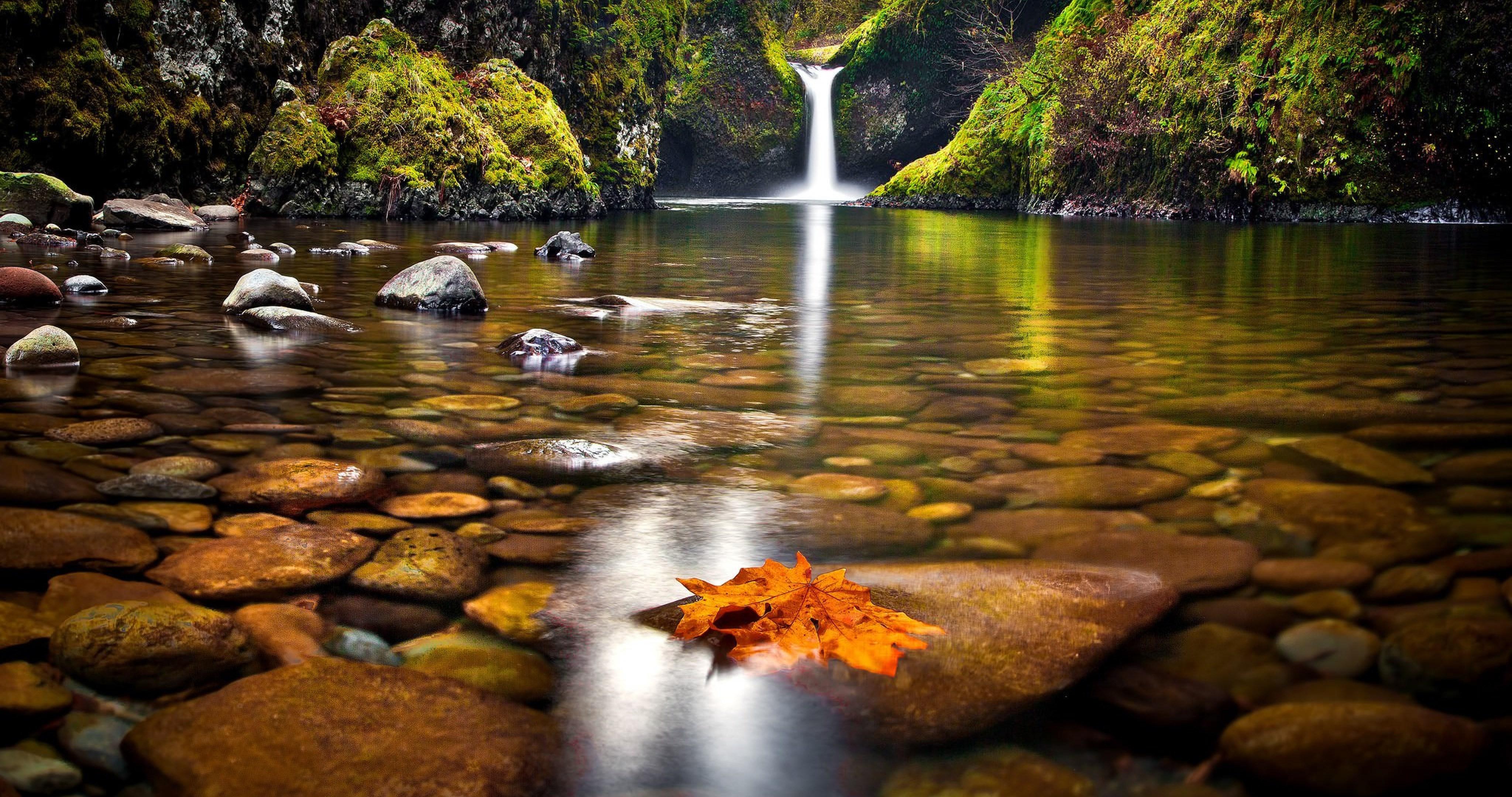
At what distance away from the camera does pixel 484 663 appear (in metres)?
1.55

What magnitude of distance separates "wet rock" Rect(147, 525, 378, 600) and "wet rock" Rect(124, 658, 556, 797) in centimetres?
37

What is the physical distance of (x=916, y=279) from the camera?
819 cm

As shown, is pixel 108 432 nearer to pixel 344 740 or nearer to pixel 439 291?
pixel 344 740

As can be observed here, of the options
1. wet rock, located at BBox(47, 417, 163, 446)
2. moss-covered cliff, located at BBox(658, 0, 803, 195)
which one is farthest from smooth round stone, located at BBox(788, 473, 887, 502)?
moss-covered cliff, located at BBox(658, 0, 803, 195)

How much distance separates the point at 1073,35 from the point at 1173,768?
29505 mm

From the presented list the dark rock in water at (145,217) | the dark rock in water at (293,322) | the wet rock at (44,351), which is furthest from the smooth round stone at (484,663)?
the dark rock in water at (145,217)

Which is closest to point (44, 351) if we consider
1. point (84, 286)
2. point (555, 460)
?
point (555, 460)

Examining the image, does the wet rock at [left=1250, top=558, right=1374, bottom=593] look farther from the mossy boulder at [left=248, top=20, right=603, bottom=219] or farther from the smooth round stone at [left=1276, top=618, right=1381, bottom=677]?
the mossy boulder at [left=248, top=20, right=603, bottom=219]

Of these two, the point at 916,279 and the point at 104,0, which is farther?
the point at 104,0

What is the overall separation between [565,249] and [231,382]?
6.82m

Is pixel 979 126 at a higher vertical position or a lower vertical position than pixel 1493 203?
higher

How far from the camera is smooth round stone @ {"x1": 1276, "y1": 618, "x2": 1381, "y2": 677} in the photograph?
150 cm

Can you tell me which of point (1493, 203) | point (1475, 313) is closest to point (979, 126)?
point (1493, 203)

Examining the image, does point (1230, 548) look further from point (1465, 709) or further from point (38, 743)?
point (38, 743)
